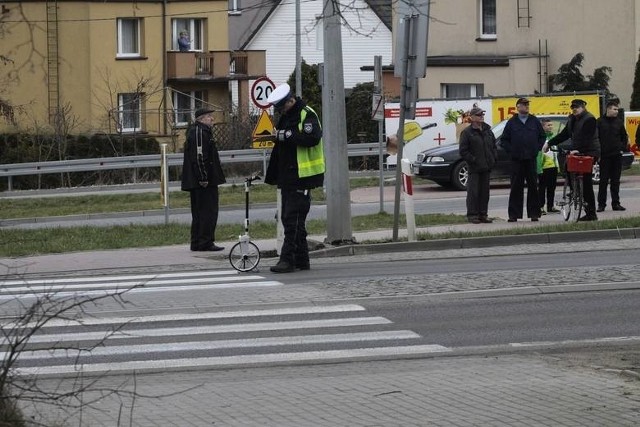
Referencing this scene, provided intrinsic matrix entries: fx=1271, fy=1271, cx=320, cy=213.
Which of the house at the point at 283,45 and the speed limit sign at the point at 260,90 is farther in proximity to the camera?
the house at the point at 283,45

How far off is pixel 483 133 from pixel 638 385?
41.3ft

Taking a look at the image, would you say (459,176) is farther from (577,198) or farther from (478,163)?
(577,198)

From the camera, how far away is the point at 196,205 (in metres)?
17.2

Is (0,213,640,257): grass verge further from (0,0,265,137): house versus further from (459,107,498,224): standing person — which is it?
(0,0,265,137): house

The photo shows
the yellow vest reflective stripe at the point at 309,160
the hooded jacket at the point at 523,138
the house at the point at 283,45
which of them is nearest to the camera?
the yellow vest reflective stripe at the point at 309,160

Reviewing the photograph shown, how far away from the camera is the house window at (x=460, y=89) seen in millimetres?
43562

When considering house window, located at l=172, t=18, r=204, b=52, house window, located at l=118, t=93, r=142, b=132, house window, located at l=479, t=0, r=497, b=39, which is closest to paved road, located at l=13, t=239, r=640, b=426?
house window, located at l=479, t=0, r=497, b=39

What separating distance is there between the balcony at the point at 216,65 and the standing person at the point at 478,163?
104 feet

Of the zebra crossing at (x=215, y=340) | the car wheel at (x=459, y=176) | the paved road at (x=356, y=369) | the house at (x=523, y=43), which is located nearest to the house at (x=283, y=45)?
the house at (x=523, y=43)

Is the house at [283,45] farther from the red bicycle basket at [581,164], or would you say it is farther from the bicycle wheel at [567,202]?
the red bicycle basket at [581,164]

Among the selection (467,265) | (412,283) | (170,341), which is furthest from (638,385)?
(467,265)

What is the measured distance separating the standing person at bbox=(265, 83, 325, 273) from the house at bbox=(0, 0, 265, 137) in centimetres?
3041

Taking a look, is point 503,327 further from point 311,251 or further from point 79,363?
point 311,251

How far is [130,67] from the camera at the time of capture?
50.2 m
